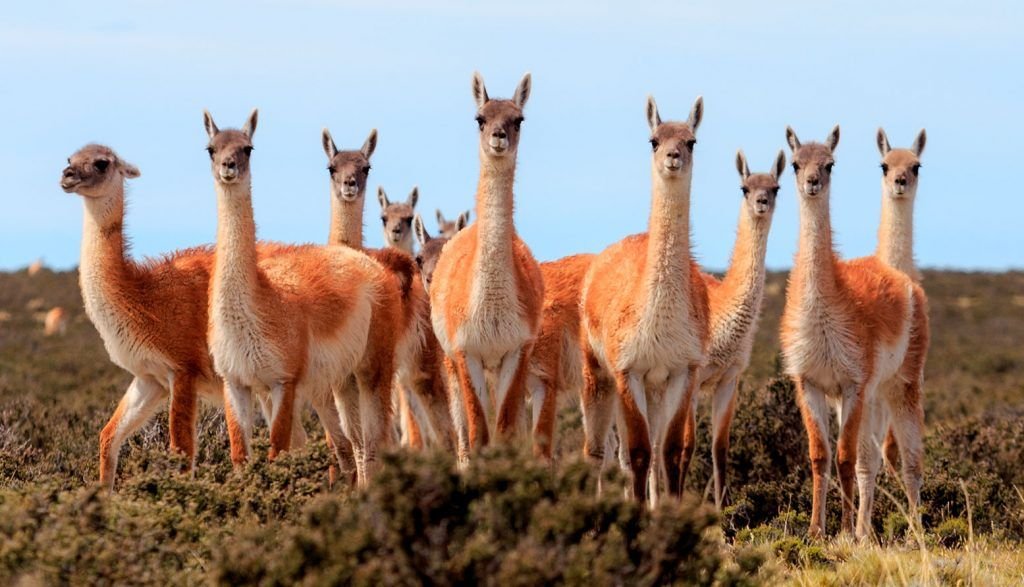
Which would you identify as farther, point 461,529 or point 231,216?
point 231,216

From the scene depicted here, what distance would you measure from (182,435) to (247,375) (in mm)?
591

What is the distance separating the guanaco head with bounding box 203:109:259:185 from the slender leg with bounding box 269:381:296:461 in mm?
1254

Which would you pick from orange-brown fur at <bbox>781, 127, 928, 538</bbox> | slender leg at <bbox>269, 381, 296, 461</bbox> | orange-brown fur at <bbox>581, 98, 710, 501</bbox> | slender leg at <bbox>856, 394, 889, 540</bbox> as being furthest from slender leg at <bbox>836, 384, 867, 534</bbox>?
slender leg at <bbox>269, 381, 296, 461</bbox>

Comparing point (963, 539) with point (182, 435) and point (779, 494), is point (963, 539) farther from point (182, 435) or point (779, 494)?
point (182, 435)

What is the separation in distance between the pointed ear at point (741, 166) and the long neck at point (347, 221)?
2.95 m

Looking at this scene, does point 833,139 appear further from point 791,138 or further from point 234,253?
point 234,253

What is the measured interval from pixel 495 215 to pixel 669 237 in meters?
1.01

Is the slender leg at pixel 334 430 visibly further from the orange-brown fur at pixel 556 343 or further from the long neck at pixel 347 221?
the long neck at pixel 347 221

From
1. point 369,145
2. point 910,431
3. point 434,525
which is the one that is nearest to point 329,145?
point 369,145

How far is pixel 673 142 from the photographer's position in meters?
8.17

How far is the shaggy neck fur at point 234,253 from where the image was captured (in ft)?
25.7

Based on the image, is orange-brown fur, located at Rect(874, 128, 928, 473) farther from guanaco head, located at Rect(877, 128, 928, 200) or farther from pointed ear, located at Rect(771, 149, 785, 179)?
pointed ear, located at Rect(771, 149, 785, 179)

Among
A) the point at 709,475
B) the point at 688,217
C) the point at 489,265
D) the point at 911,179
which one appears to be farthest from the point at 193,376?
the point at 911,179

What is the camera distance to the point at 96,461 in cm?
927
